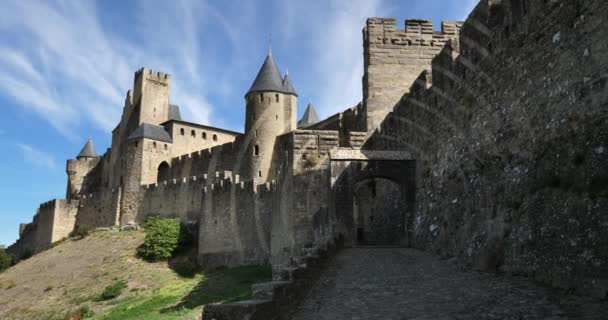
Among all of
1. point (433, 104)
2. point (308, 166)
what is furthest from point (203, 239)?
point (433, 104)

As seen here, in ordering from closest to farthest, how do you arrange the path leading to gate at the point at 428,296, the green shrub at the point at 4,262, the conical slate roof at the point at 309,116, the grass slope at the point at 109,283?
1. the path leading to gate at the point at 428,296
2. the grass slope at the point at 109,283
3. the green shrub at the point at 4,262
4. the conical slate roof at the point at 309,116

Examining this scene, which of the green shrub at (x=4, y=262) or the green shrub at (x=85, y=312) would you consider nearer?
the green shrub at (x=85, y=312)

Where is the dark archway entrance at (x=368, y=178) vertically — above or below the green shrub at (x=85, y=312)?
above

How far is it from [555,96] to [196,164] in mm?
36513

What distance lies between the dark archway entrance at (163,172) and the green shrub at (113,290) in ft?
68.4

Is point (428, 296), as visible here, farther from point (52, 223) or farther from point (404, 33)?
point (52, 223)

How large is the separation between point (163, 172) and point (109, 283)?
67.9ft

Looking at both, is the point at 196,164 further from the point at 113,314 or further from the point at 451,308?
the point at 451,308

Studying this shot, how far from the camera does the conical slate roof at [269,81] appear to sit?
3944cm

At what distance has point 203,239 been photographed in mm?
29156

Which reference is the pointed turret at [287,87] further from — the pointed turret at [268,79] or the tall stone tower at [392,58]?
the tall stone tower at [392,58]

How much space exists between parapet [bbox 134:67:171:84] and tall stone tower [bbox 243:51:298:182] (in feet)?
53.5

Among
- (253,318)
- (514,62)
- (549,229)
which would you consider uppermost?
(514,62)

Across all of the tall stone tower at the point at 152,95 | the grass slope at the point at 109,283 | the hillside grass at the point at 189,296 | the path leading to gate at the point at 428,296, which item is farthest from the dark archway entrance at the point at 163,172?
the path leading to gate at the point at 428,296
